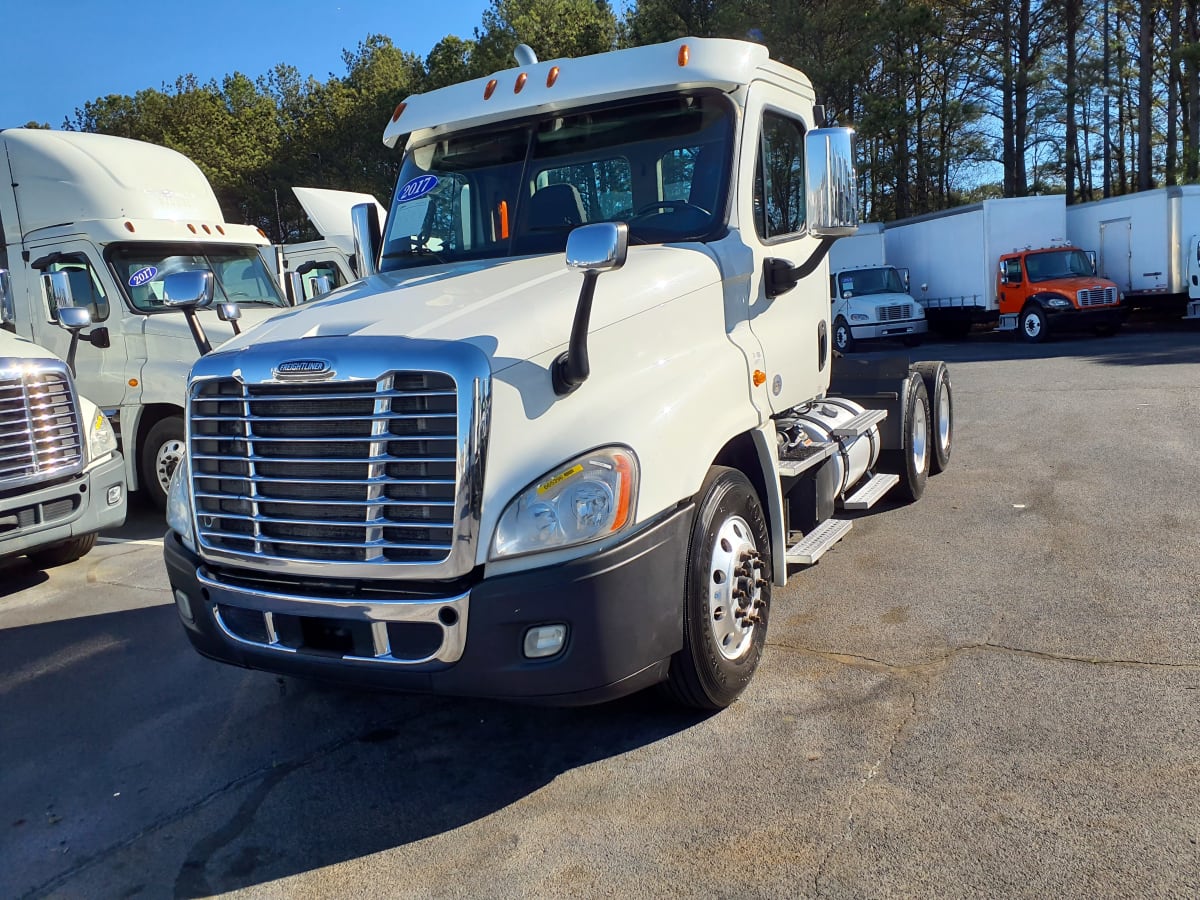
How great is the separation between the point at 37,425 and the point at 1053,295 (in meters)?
20.2

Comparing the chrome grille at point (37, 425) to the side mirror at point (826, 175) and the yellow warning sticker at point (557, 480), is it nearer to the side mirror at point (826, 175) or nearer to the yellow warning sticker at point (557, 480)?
the yellow warning sticker at point (557, 480)

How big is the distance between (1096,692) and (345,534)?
3.05 meters

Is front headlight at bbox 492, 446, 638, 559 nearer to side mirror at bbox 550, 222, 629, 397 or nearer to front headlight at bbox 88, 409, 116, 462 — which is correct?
side mirror at bbox 550, 222, 629, 397

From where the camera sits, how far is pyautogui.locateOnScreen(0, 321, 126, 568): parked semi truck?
636 centimetres

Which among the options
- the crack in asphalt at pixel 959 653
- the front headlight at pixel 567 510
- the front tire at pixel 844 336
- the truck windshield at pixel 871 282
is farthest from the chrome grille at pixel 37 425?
the truck windshield at pixel 871 282

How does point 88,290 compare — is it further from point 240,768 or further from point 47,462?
point 240,768

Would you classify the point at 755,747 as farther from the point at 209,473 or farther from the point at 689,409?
the point at 209,473

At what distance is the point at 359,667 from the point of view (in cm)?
335

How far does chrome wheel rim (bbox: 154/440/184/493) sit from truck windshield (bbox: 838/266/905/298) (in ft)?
60.3

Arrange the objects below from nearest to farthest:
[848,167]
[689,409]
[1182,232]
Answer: [689,409] → [848,167] → [1182,232]

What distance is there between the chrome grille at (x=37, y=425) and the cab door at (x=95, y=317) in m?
2.21

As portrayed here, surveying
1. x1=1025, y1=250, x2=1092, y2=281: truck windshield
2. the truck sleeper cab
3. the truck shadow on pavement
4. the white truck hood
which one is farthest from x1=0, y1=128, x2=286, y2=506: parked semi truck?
x1=1025, y1=250, x2=1092, y2=281: truck windshield

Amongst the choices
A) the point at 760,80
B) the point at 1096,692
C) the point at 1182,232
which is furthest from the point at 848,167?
the point at 1182,232

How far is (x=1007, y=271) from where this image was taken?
74.4ft
